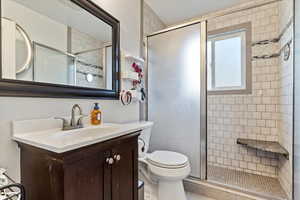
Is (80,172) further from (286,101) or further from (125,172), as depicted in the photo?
(286,101)

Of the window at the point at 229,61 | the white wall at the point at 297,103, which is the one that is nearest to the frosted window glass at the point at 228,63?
the window at the point at 229,61

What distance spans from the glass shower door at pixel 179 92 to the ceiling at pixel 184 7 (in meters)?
0.53

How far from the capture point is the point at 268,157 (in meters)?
2.12

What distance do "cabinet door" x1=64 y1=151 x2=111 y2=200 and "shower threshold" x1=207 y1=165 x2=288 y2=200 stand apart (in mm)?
1417

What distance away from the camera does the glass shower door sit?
5.74 ft

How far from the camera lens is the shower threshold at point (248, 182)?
1.65 metres

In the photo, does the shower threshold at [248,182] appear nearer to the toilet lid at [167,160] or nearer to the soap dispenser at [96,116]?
the toilet lid at [167,160]

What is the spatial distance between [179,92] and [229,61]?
3.78 feet

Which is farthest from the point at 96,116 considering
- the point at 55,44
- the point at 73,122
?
the point at 55,44

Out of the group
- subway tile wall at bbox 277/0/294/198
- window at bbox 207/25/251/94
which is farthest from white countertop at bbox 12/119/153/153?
window at bbox 207/25/251/94

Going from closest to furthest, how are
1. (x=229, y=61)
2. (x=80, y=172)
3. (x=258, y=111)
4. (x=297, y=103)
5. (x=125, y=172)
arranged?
1. (x=80, y=172)
2. (x=125, y=172)
3. (x=297, y=103)
4. (x=258, y=111)
5. (x=229, y=61)

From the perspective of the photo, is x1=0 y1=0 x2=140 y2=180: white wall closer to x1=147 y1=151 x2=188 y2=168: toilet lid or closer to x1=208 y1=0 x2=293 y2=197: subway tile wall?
x1=147 y1=151 x2=188 y2=168: toilet lid

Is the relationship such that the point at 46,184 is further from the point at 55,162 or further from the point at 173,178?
the point at 173,178

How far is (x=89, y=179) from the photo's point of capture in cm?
76
